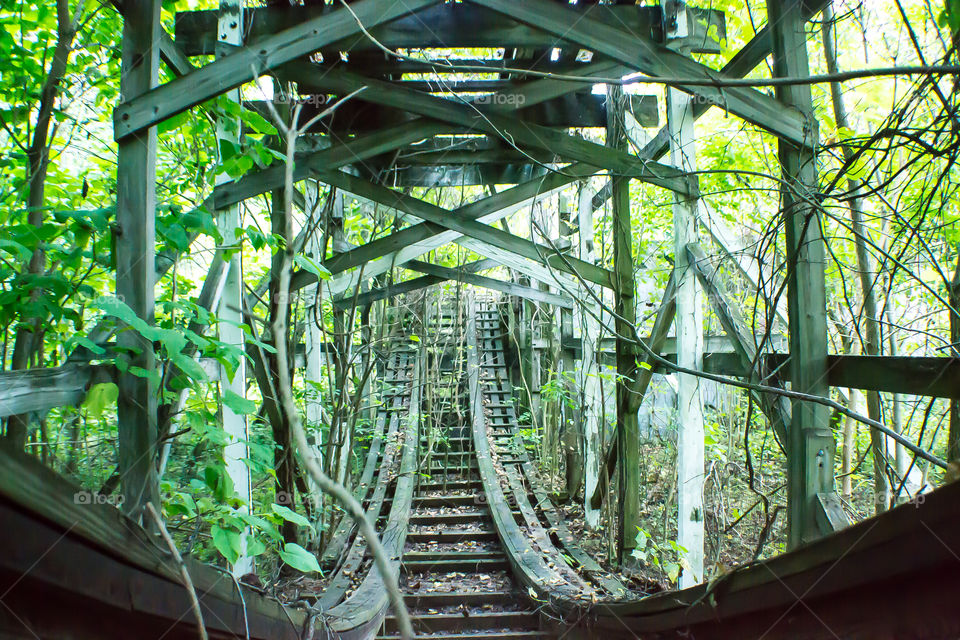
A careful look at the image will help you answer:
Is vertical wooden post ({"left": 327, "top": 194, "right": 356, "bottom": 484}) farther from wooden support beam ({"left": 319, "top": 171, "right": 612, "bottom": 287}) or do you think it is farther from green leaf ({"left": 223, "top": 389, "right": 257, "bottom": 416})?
green leaf ({"left": 223, "top": 389, "right": 257, "bottom": 416})

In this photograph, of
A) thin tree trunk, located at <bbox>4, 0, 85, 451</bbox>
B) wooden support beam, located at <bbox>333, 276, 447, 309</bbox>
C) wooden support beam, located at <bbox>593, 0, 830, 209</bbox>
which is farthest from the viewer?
wooden support beam, located at <bbox>333, 276, 447, 309</bbox>

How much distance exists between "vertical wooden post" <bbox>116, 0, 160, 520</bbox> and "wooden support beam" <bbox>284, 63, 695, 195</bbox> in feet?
4.57

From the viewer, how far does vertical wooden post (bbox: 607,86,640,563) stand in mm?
4527

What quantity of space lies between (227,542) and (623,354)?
3306 mm

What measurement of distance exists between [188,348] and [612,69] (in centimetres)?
312

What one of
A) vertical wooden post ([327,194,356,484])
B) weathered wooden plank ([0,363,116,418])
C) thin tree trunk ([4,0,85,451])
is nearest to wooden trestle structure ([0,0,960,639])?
weathered wooden plank ([0,363,116,418])

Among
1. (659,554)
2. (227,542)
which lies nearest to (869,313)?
(659,554)

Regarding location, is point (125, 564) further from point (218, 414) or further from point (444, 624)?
point (444, 624)

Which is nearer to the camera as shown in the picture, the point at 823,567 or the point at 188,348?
the point at 823,567

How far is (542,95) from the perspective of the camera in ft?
13.5

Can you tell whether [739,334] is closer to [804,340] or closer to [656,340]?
[804,340]

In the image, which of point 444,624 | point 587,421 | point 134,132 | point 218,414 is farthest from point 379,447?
point 134,132

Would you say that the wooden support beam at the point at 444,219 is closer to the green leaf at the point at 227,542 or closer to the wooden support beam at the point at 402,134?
the wooden support beam at the point at 402,134

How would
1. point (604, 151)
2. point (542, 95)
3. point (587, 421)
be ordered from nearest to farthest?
point (604, 151), point (542, 95), point (587, 421)
